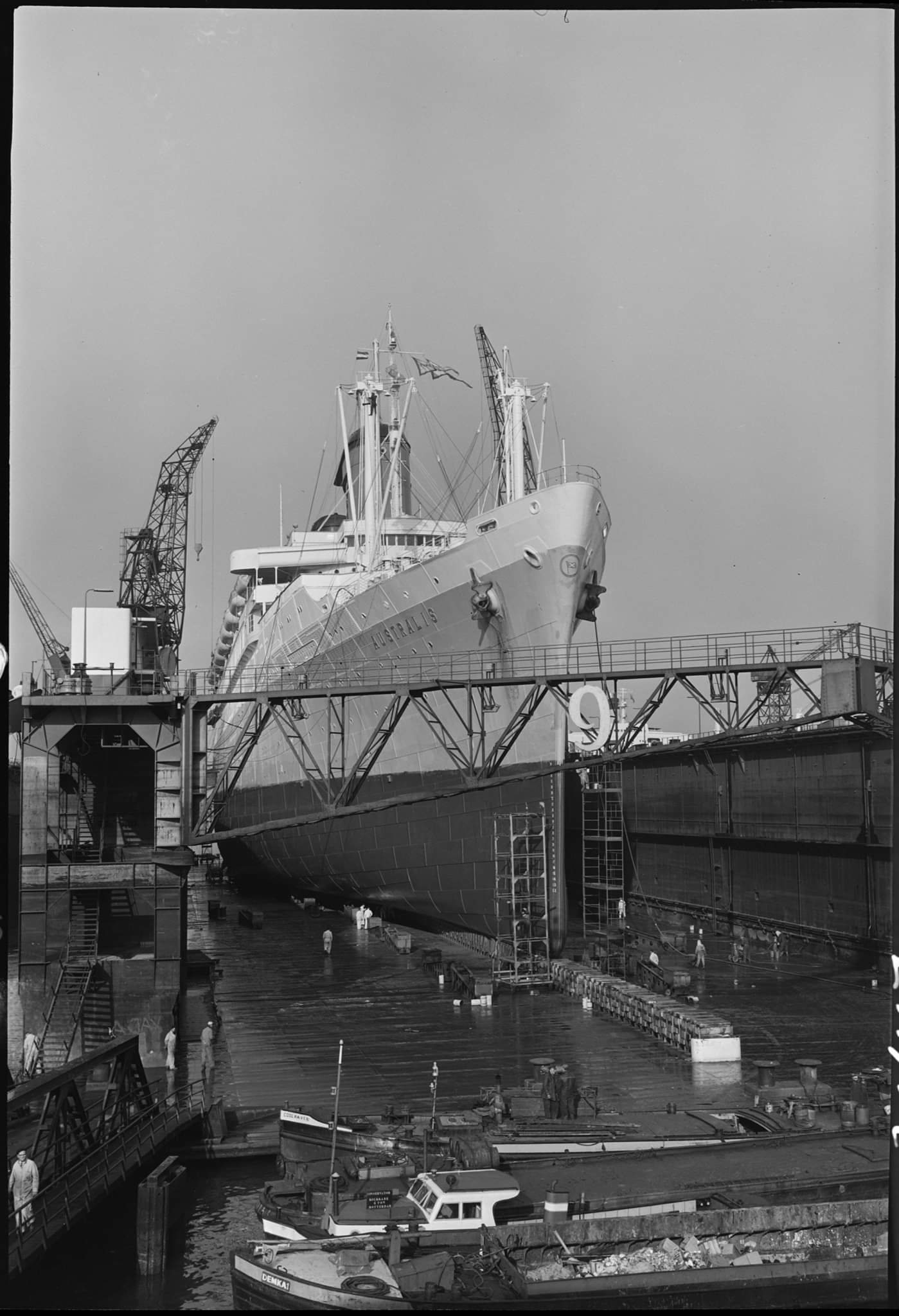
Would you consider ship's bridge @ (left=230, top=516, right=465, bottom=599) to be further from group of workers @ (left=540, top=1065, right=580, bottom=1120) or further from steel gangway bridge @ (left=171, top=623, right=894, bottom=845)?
group of workers @ (left=540, top=1065, right=580, bottom=1120)

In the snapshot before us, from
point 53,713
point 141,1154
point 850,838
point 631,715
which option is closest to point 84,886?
point 53,713

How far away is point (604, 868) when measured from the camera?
190 feet

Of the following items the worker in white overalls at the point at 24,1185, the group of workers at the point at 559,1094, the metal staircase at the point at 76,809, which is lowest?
the group of workers at the point at 559,1094

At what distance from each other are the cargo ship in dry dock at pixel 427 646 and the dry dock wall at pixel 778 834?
717 cm

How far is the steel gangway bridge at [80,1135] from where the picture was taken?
15.4 meters

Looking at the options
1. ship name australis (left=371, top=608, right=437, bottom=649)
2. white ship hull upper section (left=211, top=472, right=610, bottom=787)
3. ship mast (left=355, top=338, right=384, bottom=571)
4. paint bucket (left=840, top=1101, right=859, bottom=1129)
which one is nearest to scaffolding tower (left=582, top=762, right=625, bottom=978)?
white ship hull upper section (left=211, top=472, right=610, bottom=787)

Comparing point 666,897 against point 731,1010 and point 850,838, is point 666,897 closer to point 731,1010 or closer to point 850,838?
point 850,838

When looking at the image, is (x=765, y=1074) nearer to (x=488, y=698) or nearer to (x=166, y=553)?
(x=488, y=698)

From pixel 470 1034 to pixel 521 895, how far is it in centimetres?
870

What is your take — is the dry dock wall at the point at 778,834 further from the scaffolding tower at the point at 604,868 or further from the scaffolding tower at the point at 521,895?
the scaffolding tower at the point at 521,895

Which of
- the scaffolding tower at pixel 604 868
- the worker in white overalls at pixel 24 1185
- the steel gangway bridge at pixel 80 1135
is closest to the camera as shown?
the worker in white overalls at pixel 24 1185

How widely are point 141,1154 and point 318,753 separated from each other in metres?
26.9

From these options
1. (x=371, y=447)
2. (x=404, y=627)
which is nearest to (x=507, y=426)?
(x=371, y=447)

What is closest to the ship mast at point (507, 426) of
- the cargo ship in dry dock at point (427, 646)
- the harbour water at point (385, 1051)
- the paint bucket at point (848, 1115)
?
the cargo ship in dry dock at point (427, 646)
